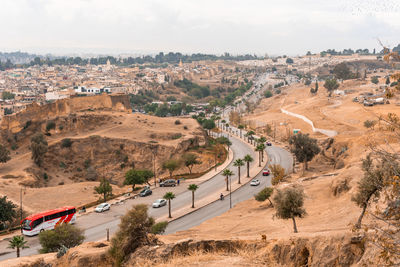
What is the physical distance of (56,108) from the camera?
2746 inches

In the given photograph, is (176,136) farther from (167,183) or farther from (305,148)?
(305,148)

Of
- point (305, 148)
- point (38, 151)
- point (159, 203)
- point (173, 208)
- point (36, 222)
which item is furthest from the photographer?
point (38, 151)

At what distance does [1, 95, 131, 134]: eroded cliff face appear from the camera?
6500 cm

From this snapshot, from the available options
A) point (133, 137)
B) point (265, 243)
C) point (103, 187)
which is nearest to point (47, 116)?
point (133, 137)

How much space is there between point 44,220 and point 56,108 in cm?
4454

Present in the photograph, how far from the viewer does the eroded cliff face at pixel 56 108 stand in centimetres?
6500

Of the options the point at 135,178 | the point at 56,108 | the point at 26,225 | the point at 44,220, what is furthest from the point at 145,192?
the point at 56,108

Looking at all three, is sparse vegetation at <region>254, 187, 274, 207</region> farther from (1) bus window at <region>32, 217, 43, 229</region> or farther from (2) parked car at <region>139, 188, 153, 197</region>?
(1) bus window at <region>32, 217, 43, 229</region>

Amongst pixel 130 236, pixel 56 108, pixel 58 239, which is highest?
pixel 56 108

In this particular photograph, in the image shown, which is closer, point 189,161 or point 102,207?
point 102,207

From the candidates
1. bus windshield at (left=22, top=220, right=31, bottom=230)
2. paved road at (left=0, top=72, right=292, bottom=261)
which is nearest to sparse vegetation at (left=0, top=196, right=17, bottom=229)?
bus windshield at (left=22, top=220, right=31, bottom=230)

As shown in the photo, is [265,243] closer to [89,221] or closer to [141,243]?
[141,243]

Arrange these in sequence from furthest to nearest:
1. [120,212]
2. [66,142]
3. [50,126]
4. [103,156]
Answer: [50,126] < [66,142] < [103,156] < [120,212]

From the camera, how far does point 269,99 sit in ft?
438
